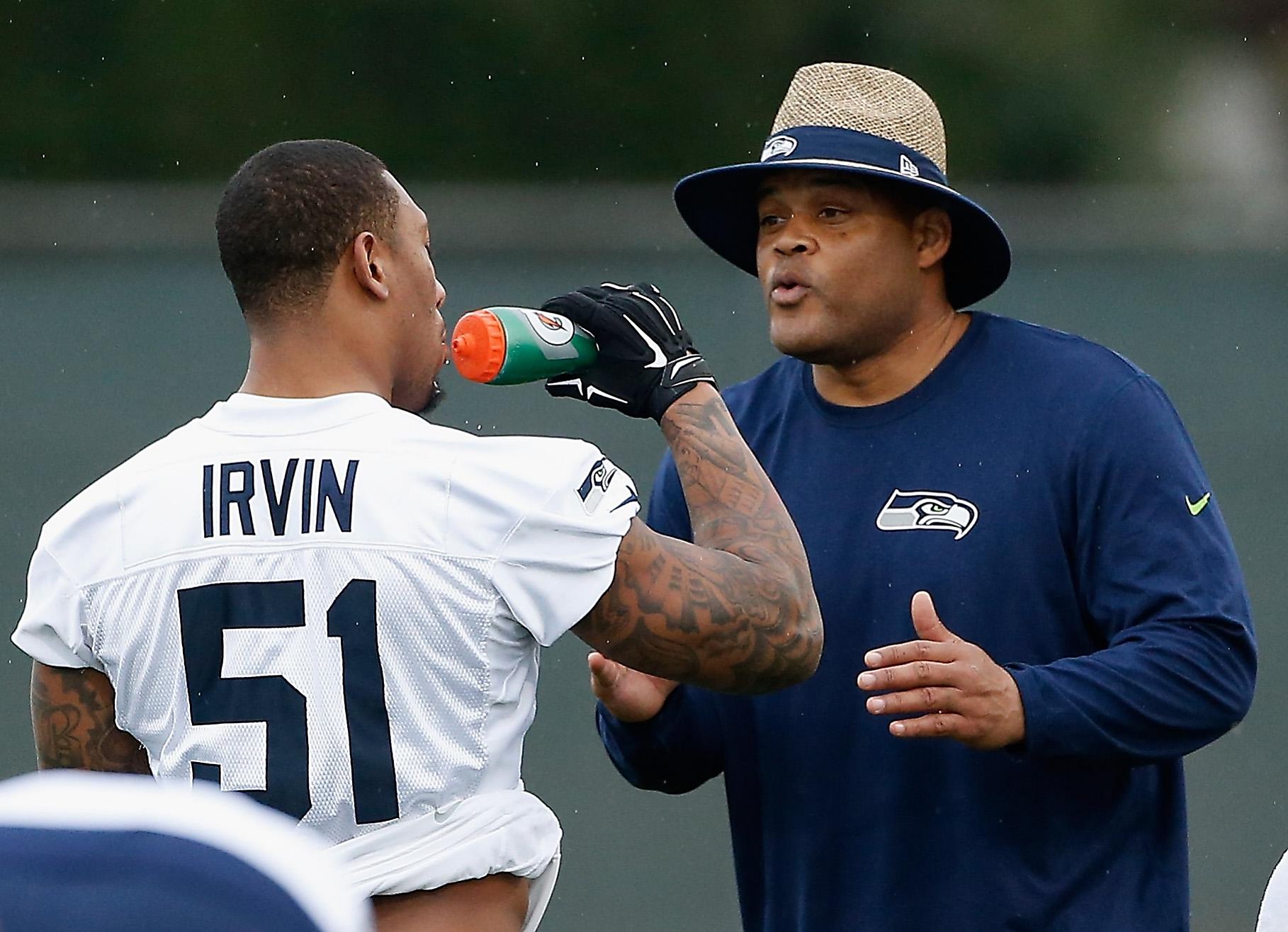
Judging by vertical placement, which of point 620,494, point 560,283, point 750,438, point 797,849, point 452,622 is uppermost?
point 560,283

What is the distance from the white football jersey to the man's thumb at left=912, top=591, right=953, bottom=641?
1.84ft

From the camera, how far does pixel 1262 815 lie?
628 centimetres

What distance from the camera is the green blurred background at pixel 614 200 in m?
6.34

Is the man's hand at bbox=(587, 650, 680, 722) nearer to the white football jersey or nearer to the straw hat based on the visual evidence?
the white football jersey

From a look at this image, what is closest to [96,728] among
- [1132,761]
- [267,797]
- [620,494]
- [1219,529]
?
[267,797]

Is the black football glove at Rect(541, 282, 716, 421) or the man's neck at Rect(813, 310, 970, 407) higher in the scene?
the man's neck at Rect(813, 310, 970, 407)

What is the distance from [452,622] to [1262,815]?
4613 millimetres

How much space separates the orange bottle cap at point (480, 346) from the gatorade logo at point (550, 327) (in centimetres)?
7

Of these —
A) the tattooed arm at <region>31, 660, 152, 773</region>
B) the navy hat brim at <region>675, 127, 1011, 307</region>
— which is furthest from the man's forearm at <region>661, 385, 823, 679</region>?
the tattooed arm at <region>31, 660, 152, 773</region>

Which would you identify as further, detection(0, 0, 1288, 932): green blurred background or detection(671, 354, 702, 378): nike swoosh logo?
detection(0, 0, 1288, 932): green blurred background

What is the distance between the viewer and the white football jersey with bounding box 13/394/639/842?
92.3 inches

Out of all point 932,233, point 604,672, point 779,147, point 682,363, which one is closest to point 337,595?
point 682,363

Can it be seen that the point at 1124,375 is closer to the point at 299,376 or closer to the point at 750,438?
the point at 750,438

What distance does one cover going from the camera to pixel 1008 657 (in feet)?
10.0
